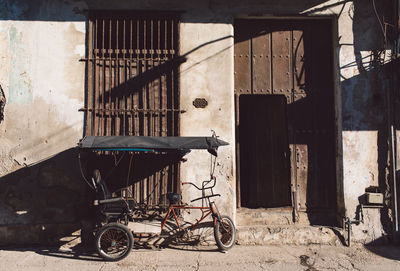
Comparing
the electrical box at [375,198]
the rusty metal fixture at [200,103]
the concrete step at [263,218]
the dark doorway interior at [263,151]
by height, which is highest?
the rusty metal fixture at [200,103]

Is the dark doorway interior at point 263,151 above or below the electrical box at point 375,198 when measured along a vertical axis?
above

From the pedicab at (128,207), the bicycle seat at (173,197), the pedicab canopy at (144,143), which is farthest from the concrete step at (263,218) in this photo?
the pedicab canopy at (144,143)

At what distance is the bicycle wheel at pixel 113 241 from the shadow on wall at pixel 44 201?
36.4 inches

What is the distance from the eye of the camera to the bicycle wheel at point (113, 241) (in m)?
5.70

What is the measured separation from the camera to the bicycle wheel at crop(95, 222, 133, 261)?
5.70 m

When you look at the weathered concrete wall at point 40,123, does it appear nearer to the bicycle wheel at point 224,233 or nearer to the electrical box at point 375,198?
the bicycle wheel at point 224,233

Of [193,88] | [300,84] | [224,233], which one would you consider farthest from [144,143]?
[300,84]

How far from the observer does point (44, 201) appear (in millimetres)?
6539

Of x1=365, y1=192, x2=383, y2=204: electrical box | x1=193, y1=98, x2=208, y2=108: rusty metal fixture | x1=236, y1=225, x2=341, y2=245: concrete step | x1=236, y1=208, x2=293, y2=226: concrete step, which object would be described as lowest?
x1=236, y1=225, x2=341, y2=245: concrete step

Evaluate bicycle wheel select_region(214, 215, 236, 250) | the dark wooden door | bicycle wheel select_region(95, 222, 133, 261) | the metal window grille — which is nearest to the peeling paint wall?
the metal window grille

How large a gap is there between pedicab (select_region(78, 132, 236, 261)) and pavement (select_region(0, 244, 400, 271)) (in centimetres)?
24

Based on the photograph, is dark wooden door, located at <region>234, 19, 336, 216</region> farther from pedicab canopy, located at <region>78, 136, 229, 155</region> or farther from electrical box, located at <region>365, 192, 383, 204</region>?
pedicab canopy, located at <region>78, 136, 229, 155</region>

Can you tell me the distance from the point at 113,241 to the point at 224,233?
190 cm

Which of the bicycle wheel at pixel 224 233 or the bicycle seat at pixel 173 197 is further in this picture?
the bicycle seat at pixel 173 197
